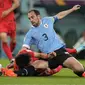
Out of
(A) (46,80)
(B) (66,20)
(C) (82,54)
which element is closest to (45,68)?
(A) (46,80)

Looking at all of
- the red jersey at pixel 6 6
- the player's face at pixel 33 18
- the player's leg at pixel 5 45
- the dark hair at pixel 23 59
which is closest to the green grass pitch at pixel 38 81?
the dark hair at pixel 23 59

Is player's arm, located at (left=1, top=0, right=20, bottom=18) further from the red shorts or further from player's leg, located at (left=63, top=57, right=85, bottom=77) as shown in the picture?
player's leg, located at (left=63, top=57, right=85, bottom=77)

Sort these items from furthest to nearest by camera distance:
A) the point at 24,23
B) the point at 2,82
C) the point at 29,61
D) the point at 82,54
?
the point at 24,23, the point at 82,54, the point at 29,61, the point at 2,82

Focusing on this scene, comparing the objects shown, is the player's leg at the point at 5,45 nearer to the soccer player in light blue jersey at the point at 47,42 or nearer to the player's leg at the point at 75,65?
the soccer player in light blue jersey at the point at 47,42

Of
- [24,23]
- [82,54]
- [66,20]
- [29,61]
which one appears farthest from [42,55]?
[66,20]

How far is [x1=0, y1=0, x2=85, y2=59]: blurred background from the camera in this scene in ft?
76.5

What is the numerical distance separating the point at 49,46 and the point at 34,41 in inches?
13.1

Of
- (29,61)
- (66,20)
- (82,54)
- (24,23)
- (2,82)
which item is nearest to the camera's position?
(2,82)

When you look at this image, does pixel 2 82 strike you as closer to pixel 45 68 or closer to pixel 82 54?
pixel 45 68

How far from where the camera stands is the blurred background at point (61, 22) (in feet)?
76.5

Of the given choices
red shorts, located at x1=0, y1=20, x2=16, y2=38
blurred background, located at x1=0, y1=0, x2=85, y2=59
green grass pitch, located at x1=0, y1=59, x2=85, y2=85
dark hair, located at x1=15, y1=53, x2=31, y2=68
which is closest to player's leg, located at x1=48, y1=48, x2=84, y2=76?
dark hair, located at x1=15, y1=53, x2=31, y2=68

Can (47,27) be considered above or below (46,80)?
above

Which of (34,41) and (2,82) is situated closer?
(2,82)

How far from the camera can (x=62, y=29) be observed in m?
24.7
